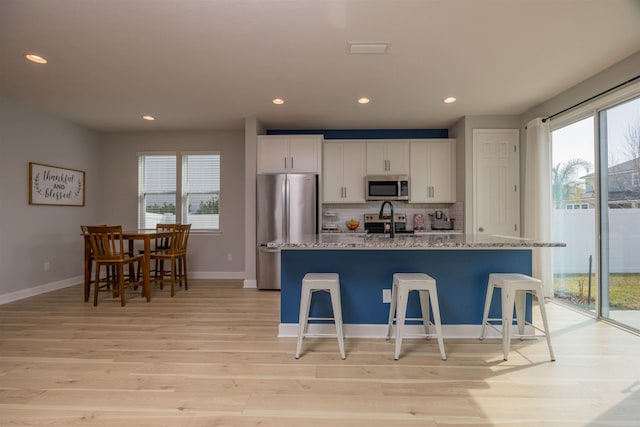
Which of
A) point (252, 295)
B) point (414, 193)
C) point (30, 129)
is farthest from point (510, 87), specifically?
point (30, 129)

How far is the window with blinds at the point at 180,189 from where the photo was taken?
557 centimetres

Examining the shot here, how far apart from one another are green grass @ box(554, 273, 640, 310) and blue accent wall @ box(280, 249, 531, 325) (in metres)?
1.08

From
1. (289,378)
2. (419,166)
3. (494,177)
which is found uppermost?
(419,166)

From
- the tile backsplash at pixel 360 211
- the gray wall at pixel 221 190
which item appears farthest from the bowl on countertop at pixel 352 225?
the gray wall at pixel 221 190

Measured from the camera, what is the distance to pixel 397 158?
511cm

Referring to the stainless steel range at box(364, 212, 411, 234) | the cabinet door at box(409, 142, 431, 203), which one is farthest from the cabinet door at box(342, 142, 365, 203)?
the cabinet door at box(409, 142, 431, 203)

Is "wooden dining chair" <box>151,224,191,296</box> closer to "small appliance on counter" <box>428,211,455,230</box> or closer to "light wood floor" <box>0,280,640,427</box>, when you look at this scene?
"light wood floor" <box>0,280,640,427</box>

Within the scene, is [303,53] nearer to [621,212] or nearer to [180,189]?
[621,212]

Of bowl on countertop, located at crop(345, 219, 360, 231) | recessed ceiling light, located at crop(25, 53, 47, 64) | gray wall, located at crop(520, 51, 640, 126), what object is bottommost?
bowl on countertop, located at crop(345, 219, 360, 231)

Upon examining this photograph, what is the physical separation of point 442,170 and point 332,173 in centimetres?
172

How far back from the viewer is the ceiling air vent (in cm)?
269

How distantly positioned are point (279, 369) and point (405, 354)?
0.96 m

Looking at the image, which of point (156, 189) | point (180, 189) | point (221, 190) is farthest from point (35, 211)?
point (221, 190)

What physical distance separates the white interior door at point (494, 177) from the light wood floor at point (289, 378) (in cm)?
167
